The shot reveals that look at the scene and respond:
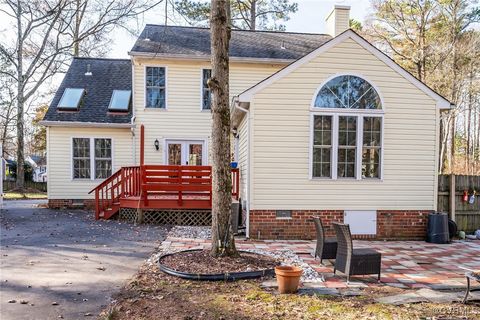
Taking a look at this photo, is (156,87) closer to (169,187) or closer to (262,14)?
(169,187)

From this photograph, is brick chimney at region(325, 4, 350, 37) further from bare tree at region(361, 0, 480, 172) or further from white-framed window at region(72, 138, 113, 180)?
white-framed window at region(72, 138, 113, 180)

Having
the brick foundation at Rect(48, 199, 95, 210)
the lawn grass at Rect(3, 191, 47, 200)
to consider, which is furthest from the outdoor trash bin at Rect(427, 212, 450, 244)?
the lawn grass at Rect(3, 191, 47, 200)

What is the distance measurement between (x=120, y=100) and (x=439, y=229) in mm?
11862

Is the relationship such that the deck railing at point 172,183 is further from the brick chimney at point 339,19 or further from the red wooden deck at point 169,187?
the brick chimney at point 339,19

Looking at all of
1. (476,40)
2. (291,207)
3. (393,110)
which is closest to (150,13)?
(291,207)

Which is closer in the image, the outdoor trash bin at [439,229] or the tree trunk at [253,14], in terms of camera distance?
the outdoor trash bin at [439,229]

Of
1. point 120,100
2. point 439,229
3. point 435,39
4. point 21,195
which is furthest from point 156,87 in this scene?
point 435,39

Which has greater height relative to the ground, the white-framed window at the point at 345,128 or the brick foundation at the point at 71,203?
the white-framed window at the point at 345,128

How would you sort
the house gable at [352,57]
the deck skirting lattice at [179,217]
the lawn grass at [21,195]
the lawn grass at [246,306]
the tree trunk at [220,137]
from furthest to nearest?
the lawn grass at [21,195] < the deck skirting lattice at [179,217] < the house gable at [352,57] < the tree trunk at [220,137] < the lawn grass at [246,306]

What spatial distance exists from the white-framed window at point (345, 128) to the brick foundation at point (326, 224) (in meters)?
1.00

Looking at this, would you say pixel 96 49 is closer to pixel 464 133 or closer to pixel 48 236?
pixel 48 236

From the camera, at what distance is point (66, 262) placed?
609 cm

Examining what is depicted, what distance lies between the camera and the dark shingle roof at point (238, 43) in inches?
523

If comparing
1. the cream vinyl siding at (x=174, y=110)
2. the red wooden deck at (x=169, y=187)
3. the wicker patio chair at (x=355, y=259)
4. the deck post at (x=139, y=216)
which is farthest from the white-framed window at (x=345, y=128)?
the cream vinyl siding at (x=174, y=110)
